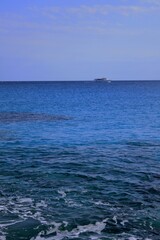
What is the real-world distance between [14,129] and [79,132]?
7532mm

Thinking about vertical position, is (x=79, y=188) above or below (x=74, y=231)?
above

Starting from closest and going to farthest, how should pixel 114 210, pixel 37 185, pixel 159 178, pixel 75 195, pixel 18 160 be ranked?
pixel 114 210 < pixel 75 195 < pixel 37 185 < pixel 159 178 < pixel 18 160

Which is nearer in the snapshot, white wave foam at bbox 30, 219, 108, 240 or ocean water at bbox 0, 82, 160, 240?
white wave foam at bbox 30, 219, 108, 240

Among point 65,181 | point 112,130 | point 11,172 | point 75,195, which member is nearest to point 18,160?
point 11,172

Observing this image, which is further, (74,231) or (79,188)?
(79,188)

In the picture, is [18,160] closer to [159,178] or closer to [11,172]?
[11,172]

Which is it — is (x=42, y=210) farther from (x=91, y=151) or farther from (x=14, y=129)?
(x=14, y=129)

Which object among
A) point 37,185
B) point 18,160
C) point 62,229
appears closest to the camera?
point 62,229

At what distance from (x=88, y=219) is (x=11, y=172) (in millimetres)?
8915

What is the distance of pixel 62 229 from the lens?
1537cm

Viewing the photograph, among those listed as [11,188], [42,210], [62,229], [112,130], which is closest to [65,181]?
[11,188]

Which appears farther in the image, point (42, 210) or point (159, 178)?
point (159, 178)

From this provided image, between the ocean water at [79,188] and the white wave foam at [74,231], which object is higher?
the ocean water at [79,188]

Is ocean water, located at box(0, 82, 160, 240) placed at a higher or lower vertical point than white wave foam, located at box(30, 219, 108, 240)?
→ higher
